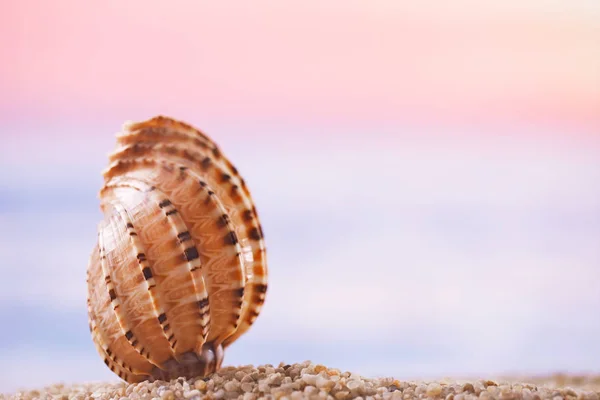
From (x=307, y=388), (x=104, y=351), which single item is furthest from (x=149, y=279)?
(x=307, y=388)

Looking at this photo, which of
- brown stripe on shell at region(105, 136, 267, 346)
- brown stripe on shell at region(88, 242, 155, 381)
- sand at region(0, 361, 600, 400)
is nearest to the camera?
sand at region(0, 361, 600, 400)

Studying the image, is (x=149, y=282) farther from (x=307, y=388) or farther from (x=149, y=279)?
(x=307, y=388)

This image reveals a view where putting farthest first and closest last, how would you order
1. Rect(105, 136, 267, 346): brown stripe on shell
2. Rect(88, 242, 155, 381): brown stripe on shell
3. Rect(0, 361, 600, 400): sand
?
Rect(105, 136, 267, 346): brown stripe on shell
Rect(88, 242, 155, 381): brown stripe on shell
Rect(0, 361, 600, 400): sand

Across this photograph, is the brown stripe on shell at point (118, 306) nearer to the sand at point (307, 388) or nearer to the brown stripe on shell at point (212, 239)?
the sand at point (307, 388)

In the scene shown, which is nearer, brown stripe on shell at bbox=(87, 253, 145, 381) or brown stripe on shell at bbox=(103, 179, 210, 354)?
brown stripe on shell at bbox=(103, 179, 210, 354)

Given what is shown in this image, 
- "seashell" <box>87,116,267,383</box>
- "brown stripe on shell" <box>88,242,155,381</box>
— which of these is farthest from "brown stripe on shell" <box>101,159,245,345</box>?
"brown stripe on shell" <box>88,242,155,381</box>

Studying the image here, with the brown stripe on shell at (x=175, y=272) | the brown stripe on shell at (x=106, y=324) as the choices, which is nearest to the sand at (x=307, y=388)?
the brown stripe on shell at (x=106, y=324)

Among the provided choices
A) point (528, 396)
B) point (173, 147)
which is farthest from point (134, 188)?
point (528, 396)

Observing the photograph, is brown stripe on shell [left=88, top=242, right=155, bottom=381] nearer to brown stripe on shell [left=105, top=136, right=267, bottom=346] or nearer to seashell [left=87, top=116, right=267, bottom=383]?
seashell [left=87, top=116, right=267, bottom=383]
